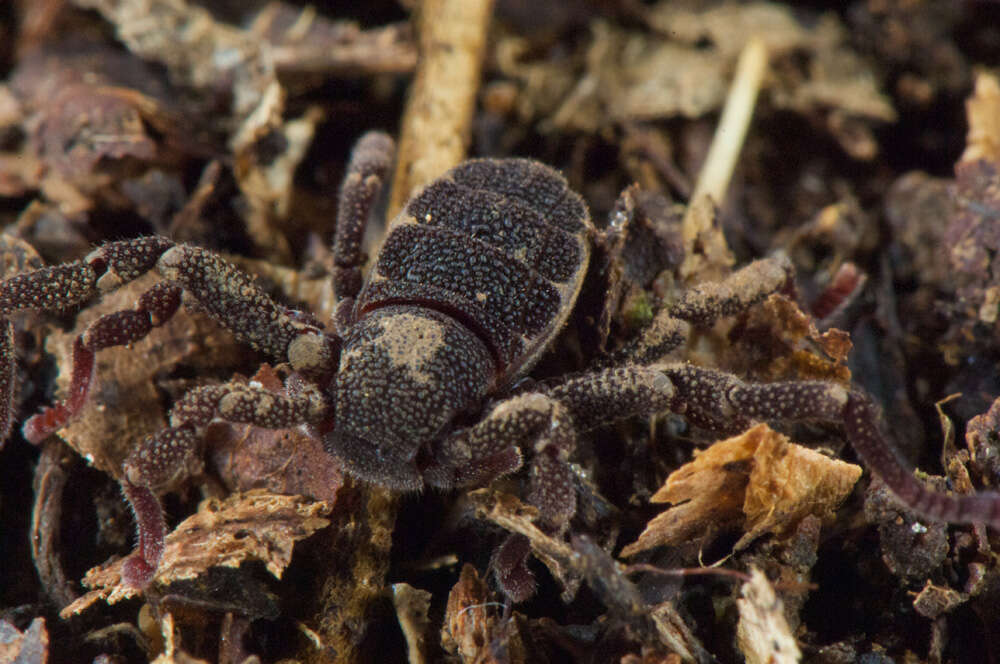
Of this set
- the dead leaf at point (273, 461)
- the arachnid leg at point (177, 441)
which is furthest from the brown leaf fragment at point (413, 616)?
the arachnid leg at point (177, 441)

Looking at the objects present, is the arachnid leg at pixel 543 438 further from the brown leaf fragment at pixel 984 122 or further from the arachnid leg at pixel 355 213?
the brown leaf fragment at pixel 984 122

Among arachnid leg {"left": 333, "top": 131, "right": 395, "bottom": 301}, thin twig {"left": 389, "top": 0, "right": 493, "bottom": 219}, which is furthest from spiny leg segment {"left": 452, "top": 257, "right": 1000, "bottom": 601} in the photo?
thin twig {"left": 389, "top": 0, "right": 493, "bottom": 219}

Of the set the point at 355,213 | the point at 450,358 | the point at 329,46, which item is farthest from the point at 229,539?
the point at 329,46

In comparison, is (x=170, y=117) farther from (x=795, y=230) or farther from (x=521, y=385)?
(x=795, y=230)

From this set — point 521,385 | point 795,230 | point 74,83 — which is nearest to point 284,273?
point 521,385

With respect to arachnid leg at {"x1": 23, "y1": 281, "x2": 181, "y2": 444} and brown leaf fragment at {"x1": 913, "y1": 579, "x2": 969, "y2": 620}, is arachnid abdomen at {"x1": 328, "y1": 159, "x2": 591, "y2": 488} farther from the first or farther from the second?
brown leaf fragment at {"x1": 913, "y1": 579, "x2": 969, "y2": 620}

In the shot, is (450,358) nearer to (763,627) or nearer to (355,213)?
(355,213)
